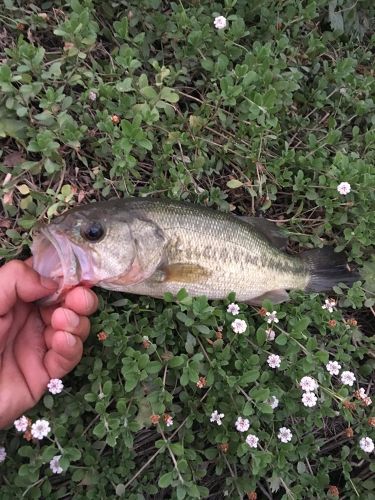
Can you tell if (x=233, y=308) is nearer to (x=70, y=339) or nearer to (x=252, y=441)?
(x=252, y=441)

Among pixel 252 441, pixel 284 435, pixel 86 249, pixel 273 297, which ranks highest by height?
pixel 86 249

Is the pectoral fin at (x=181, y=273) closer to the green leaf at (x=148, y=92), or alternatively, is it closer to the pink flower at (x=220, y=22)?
the green leaf at (x=148, y=92)

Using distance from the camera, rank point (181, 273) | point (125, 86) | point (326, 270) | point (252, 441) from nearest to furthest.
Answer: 1. point (252, 441)
2. point (181, 273)
3. point (125, 86)
4. point (326, 270)

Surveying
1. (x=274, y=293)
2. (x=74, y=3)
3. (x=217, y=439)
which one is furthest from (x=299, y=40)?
(x=217, y=439)

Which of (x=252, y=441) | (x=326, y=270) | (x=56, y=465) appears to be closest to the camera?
(x=56, y=465)

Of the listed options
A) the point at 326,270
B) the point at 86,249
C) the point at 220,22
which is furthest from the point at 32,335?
the point at 220,22

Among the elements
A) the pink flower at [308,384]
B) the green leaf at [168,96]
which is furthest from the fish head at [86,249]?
the pink flower at [308,384]
